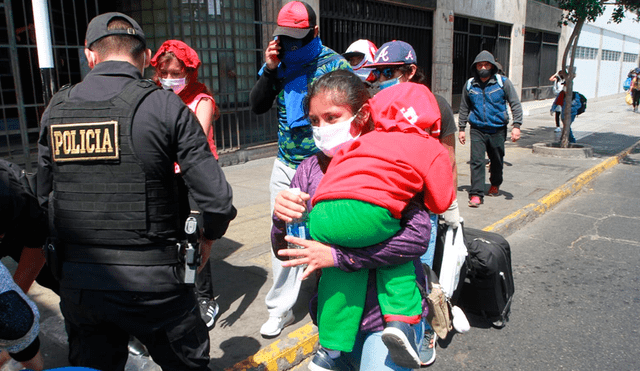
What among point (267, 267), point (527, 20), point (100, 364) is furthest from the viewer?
point (527, 20)

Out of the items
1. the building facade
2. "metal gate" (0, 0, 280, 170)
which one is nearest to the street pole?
the building facade

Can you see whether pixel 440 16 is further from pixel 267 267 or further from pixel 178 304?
pixel 178 304

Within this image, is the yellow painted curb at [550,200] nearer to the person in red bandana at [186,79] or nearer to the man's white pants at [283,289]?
the man's white pants at [283,289]

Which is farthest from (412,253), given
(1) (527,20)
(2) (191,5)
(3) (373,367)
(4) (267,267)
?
(1) (527,20)

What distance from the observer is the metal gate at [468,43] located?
16.6 meters

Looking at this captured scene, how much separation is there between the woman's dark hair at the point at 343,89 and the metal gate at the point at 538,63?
22.7 m

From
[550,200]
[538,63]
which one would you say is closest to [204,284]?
[550,200]

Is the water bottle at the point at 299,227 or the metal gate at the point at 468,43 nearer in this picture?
the water bottle at the point at 299,227

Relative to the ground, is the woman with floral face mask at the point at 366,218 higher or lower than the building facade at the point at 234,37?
lower

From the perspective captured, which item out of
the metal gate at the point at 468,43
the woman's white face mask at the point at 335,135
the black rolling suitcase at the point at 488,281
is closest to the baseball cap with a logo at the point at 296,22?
the woman's white face mask at the point at 335,135

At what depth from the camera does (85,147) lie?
1.86 metres

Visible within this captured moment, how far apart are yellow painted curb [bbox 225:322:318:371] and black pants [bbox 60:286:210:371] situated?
0.89m

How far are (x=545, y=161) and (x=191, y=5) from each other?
7.14m

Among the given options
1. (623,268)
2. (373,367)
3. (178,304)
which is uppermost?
(178,304)
